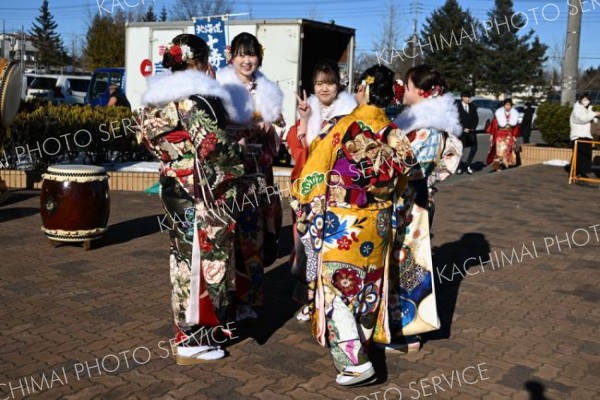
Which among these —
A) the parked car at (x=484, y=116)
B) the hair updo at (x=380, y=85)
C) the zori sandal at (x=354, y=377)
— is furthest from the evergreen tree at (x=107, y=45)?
the zori sandal at (x=354, y=377)

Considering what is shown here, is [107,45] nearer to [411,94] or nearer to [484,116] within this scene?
[484,116]

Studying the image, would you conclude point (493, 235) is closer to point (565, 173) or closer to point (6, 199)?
point (6, 199)

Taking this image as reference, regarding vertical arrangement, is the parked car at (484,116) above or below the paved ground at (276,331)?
above

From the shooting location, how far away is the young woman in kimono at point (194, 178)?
3.83m

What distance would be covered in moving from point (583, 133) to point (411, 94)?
9945mm

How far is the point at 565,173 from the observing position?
14734 millimetres

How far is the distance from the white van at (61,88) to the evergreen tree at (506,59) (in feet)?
92.6

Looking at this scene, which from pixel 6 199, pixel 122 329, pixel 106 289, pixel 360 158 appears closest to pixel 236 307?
pixel 122 329

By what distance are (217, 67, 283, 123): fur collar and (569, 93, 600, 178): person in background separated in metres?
9.76

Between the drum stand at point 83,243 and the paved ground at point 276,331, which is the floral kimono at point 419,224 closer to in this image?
the paved ground at point 276,331

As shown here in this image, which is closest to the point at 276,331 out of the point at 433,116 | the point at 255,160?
the point at 255,160

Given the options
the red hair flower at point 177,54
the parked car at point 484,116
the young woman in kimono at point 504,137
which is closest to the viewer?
the red hair flower at point 177,54

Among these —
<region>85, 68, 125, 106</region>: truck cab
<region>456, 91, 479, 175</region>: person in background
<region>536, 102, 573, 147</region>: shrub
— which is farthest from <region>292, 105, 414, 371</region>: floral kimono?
<region>85, 68, 125, 106</region>: truck cab

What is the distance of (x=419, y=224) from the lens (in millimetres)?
4375
